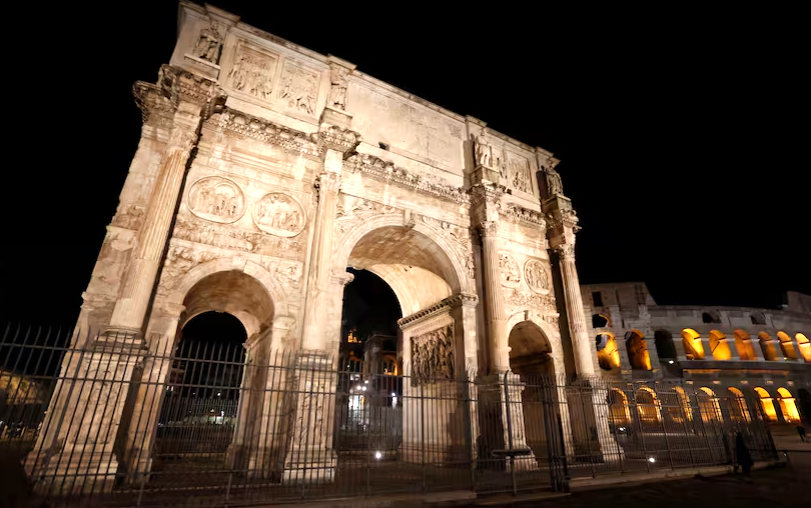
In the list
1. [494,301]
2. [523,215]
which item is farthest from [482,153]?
[494,301]

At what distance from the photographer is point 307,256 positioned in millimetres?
9977

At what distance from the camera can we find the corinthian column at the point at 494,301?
37.6ft

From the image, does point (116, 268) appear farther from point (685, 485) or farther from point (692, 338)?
point (692, 338)

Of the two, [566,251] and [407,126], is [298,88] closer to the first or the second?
[407,126]

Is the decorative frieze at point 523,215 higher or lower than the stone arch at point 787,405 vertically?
higher

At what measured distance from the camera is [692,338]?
102 ft

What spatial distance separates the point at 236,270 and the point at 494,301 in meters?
7.24

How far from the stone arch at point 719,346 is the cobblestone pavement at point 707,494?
25.8m

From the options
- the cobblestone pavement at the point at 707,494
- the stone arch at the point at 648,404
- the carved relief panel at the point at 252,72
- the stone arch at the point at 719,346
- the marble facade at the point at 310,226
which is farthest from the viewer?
the stone arch at the point at 719,346

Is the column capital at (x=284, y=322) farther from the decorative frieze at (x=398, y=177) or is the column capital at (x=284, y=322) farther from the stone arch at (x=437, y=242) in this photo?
the decorative frieze at (x=398, y=177)

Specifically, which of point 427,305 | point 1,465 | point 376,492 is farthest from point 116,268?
point 427,305

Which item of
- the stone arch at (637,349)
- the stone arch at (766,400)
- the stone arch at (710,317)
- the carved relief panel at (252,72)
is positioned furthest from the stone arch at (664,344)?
the carved relief panel at (252,72)

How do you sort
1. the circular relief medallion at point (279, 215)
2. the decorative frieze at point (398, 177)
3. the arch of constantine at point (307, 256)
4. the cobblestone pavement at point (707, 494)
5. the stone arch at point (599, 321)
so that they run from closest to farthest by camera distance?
1. the cobblestone pavement at point (707, 494)
2. the arch of constantine at point (307, 256)
3. the circular relief medallion at point (279, 215)
4. the decorative frieze at point (398, 177)
5. the stone arch at point (599, 321)

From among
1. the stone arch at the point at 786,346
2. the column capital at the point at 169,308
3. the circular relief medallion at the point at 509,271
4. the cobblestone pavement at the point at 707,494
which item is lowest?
the cobblestone pavement at the point at 707,494
